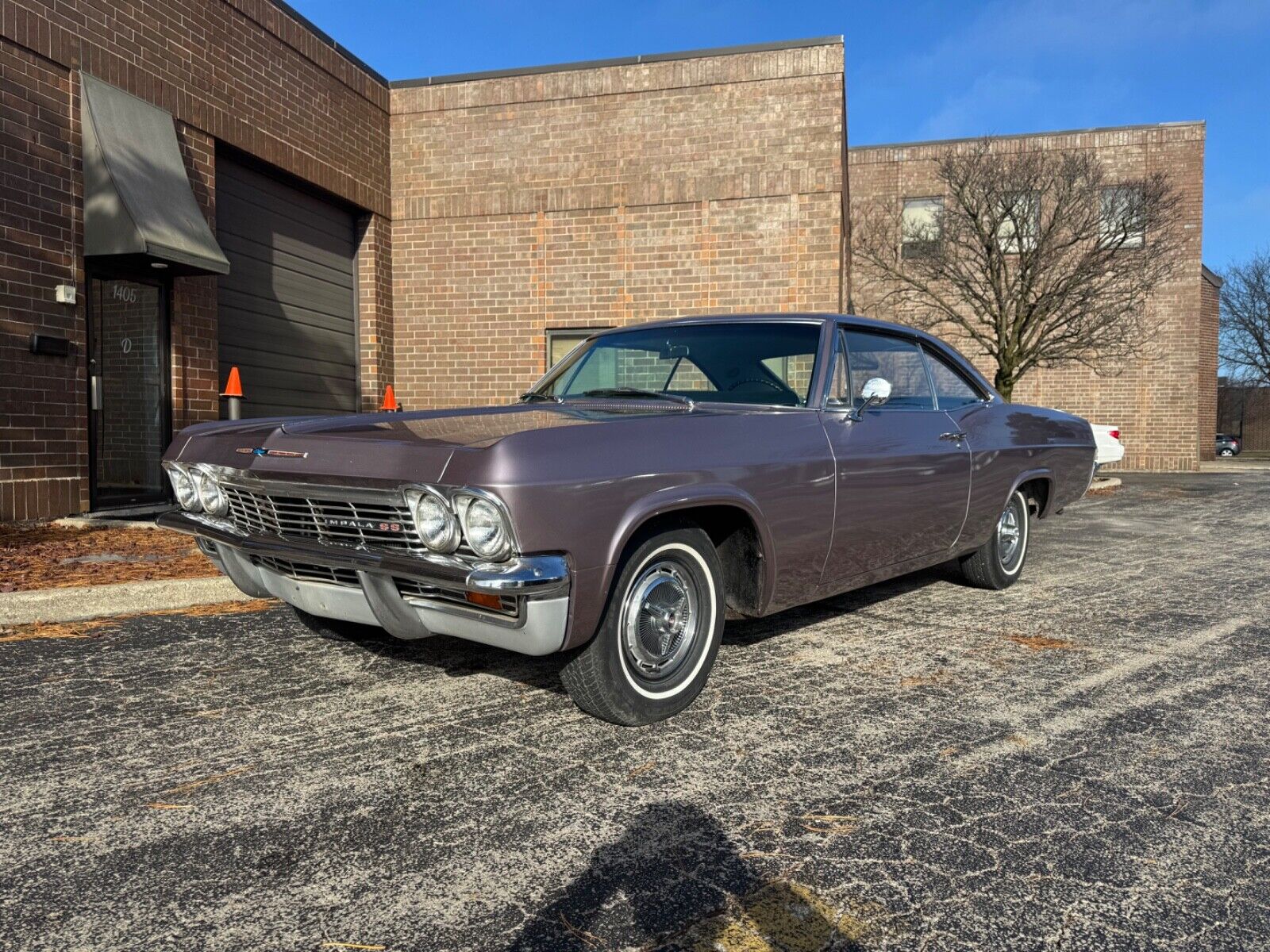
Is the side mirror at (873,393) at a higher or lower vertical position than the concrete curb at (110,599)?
higher

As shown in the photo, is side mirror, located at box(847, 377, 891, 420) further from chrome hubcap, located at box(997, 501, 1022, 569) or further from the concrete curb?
the concrete curb

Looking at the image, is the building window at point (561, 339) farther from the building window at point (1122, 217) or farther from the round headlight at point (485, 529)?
the round headlight at point (485, 529)

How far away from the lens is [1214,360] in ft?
100

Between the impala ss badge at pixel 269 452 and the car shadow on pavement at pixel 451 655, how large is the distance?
1026mm

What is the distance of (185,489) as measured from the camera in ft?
12.1

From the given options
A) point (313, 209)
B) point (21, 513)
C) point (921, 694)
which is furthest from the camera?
point (313, 209)

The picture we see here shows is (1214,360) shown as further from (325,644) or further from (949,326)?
(325,644)

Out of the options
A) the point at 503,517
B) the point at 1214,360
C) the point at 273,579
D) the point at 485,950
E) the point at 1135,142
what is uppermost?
the point at 1135,142

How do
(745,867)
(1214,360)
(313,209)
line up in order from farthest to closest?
(1214,360) < (313,209) < (745,867)

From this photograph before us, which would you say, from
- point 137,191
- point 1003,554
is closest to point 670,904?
point 1003,554

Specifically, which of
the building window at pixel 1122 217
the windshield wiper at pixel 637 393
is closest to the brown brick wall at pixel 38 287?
the windshield wiper at pixel 637 393

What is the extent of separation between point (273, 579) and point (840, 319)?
2749mm

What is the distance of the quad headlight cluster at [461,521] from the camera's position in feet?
8.61

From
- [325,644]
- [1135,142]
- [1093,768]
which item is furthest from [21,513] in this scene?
[1135,142]
